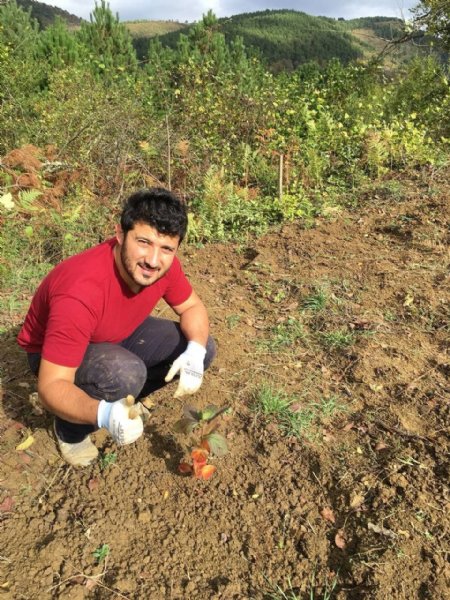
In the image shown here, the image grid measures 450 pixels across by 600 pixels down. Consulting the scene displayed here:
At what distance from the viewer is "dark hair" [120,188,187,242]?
71.7 inches

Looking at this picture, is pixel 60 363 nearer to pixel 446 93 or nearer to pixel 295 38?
pixel 446 93

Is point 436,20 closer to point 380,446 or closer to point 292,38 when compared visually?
point 380,446

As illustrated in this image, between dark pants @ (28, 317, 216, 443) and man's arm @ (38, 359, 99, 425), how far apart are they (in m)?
0.24

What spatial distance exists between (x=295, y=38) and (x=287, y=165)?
61931mm

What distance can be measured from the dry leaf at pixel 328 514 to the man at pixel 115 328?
79 cm

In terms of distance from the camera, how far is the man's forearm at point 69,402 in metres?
1.69

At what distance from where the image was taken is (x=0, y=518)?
1971 millimetres

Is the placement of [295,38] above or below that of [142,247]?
above

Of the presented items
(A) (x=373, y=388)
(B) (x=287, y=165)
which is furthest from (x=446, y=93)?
(A) (x=373, y=388)

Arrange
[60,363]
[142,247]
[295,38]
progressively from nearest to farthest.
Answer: [60,363]
[142,247]
[295,38]

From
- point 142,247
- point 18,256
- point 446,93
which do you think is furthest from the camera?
point 446,93

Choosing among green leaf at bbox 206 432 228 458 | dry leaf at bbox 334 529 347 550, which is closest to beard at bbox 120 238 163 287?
green leaf at bbox 206 432 228 458

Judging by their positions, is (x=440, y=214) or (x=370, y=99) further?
(x=370, y=99)

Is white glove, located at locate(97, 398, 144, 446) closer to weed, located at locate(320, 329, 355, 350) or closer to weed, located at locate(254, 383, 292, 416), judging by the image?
weed, located at locate(254, 383, 292, 416)
